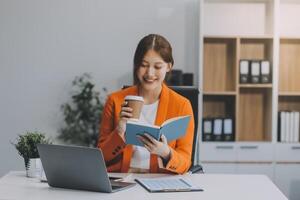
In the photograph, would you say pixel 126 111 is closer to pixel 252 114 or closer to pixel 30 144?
pixel 30 144

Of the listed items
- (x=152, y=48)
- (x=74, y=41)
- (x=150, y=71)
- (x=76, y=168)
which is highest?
(x=74, y=41)

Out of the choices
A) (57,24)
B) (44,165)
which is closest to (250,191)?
(44,165)

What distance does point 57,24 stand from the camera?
16.5ft

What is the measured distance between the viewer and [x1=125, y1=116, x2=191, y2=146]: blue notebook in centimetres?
235

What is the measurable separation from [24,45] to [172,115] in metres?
2.69

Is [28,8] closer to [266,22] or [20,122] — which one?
[20,122]

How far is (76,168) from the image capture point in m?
2.19

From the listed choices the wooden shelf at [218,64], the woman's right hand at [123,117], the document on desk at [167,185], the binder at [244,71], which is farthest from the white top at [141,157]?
the wooden shelf at [218,64]

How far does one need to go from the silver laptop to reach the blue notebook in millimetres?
225

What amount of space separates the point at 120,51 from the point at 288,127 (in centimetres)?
173

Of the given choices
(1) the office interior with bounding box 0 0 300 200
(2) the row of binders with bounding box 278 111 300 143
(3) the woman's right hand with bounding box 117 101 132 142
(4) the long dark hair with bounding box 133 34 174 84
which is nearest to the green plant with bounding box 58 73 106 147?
(1) the office interior with bounding box 0 0 300 200

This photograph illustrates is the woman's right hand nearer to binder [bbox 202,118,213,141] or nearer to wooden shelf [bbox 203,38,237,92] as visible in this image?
binder [bbox 202,118,213,141]

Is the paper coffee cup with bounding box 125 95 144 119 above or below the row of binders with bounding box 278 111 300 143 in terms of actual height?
above

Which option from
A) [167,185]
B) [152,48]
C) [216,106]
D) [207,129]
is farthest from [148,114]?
[216,106]
